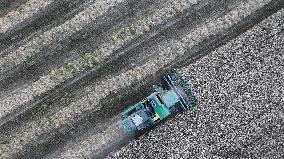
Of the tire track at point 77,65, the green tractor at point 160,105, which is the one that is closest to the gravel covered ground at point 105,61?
the tire track at point 77,65

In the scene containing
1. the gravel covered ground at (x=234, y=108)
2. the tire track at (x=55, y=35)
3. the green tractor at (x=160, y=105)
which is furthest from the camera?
the tire track at (x=55, y=35)

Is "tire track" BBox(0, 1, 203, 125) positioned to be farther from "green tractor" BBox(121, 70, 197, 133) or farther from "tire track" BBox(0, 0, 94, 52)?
"green tractor" BBox(121, 70, 197, 133)

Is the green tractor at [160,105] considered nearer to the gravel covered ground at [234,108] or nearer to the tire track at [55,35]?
the gravel covered ground at [234,108]

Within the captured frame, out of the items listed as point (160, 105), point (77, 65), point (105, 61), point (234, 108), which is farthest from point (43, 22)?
point (234, 108)

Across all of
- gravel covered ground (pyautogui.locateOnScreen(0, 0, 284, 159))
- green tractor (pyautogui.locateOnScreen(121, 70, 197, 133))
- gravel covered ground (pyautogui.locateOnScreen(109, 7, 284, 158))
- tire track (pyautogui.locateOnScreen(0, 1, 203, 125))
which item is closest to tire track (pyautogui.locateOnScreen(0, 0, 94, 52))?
gravel covered ground (pyautogui.locateOnScreen(0, 0, 284, 159))

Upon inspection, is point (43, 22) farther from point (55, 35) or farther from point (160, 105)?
point (160, 105)
